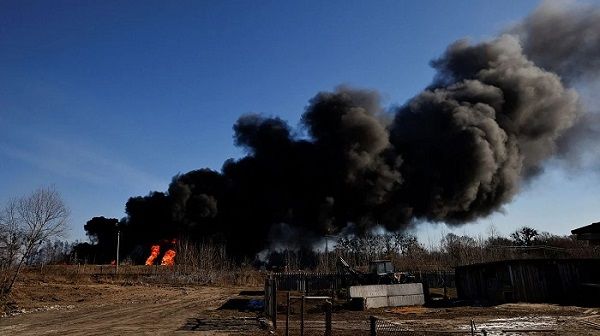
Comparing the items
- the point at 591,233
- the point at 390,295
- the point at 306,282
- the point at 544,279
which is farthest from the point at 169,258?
the point at 591,233

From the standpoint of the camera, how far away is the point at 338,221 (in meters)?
52.3

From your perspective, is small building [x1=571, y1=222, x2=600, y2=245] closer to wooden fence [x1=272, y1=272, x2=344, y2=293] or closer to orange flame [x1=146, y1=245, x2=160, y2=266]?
wooden fence [x1=272, y1=272, x2=344, y2=293]

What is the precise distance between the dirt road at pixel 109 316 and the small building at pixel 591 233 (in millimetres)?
9909

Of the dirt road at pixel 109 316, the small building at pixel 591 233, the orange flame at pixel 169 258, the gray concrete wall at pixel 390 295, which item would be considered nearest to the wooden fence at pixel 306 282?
the dirt road at pixel 109 316

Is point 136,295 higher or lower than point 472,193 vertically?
lower

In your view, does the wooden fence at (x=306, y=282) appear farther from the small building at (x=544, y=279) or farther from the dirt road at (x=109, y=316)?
the small building at (x=544, y=279)

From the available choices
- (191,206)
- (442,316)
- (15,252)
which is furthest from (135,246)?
(442,316)

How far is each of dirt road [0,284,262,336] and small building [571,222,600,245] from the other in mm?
9909

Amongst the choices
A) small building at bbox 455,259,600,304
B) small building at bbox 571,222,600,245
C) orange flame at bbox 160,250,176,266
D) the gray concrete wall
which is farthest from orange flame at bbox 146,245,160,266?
small building at bbox 571,222,600,245

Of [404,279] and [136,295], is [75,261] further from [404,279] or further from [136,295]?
[404,279]

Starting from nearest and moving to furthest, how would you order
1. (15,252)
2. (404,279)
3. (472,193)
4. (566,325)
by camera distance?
1. (566,325)
2. (404,279)
3. (15,252)
4. (472,193)

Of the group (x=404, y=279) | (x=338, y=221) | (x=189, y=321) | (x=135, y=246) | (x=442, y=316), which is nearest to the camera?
(x=189, y=321)

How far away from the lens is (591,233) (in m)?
12.2

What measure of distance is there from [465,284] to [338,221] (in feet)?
72.6
